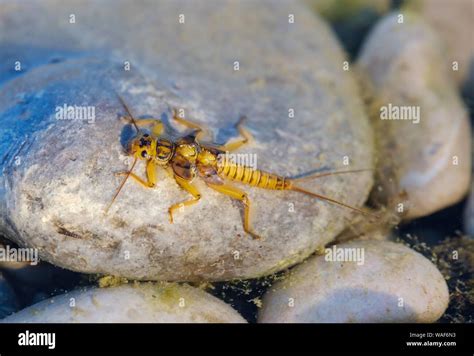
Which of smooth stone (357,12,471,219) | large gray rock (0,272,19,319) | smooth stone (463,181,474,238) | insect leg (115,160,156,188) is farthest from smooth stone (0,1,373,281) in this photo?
smooth stone (463,181,474,238)

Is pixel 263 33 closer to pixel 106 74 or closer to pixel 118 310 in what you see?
pixel 106 74

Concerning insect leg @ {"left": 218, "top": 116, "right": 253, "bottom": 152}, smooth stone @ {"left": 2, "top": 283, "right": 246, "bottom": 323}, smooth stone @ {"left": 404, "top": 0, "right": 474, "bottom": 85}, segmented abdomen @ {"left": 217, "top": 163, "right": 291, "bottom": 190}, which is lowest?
smooth stone @ {"left": 2, "top": 283, "right": 246, "bottom": 323}

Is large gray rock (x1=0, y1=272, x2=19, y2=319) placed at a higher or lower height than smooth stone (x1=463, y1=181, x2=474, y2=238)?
lower

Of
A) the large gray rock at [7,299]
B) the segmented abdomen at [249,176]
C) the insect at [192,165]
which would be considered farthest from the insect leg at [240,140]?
the large gray rock at [7,299]

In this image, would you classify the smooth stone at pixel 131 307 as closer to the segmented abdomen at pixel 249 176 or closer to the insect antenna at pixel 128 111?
the segmented abdomen at pixel 249 176

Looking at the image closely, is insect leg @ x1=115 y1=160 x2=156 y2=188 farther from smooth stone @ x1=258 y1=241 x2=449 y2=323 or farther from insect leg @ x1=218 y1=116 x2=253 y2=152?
smooth stone @ x1=258 y1=241 x2=449 y2=323

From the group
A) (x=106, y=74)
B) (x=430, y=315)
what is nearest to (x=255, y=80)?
(x=106, y=74)

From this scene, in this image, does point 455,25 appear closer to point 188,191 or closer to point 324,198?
point 324,198
